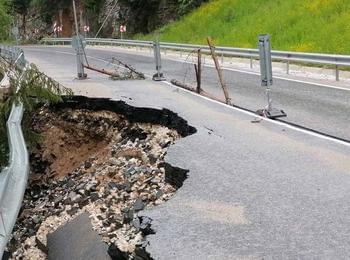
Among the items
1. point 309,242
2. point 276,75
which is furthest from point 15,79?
point 276,75

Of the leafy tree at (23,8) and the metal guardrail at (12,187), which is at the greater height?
the leafy tree at (23,8)

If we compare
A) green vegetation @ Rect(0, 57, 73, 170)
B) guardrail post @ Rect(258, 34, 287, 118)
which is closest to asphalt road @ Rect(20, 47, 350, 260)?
guardrail post @ Rect(258, 34, 287, 118)

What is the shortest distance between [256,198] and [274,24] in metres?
21.5

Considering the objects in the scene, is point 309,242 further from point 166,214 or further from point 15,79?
point 15,79

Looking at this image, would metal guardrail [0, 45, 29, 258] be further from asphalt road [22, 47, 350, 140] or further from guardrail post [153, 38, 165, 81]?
guardrail post [153, 38, 165, 81]

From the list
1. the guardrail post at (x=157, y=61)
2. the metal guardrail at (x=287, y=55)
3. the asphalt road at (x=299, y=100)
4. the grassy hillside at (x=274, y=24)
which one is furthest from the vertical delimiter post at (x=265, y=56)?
the grassy hillside at (x=274, y=24)

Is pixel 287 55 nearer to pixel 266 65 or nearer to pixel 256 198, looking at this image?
pixel 266 65

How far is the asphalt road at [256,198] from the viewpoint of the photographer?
427 centimetres

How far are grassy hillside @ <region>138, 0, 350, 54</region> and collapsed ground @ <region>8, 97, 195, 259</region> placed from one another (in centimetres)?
1042

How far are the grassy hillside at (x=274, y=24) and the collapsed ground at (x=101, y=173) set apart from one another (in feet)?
34.2

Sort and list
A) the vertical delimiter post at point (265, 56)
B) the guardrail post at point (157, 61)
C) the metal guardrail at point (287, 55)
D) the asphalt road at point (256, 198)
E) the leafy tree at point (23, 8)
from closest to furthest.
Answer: the asphalt road at point (256, 198), the vertical delimiter post at point (265, 56), the metal guardrail at point (287, 55), the guardrail post at point (157, 61), the leafy tree at point (23, 8)

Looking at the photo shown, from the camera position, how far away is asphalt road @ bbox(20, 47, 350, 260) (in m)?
4.27

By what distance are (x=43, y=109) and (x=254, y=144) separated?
6461mm

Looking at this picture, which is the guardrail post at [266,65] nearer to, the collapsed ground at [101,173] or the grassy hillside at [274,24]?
the collapsed ground at [101,173]
